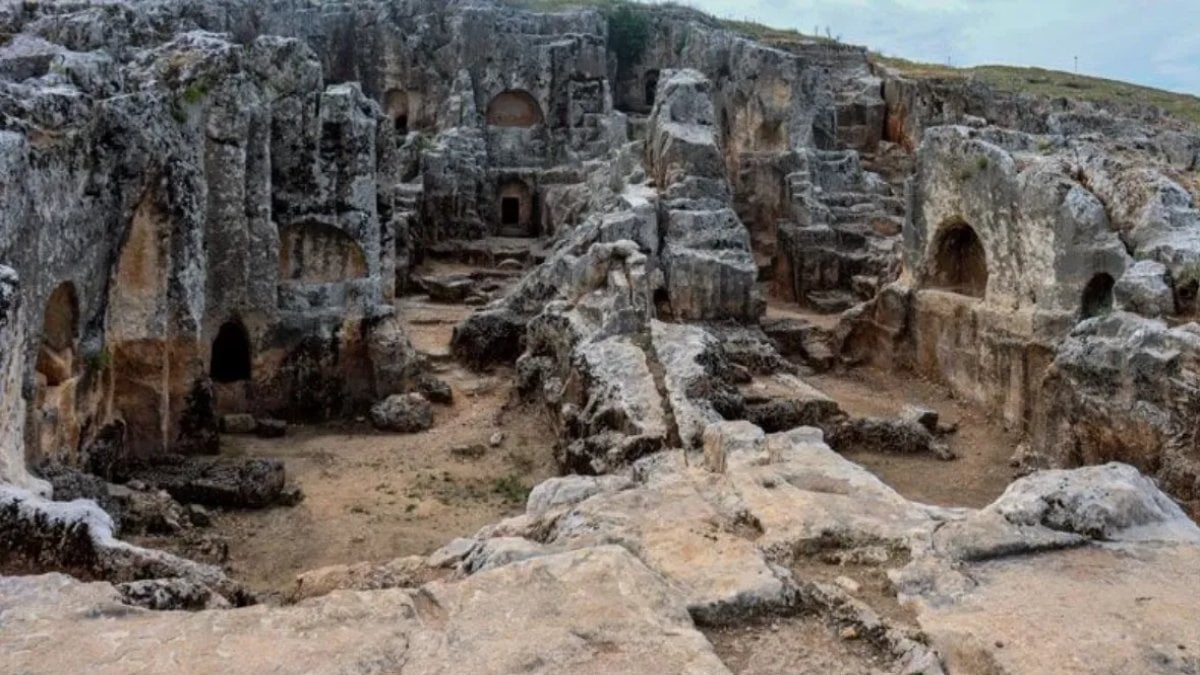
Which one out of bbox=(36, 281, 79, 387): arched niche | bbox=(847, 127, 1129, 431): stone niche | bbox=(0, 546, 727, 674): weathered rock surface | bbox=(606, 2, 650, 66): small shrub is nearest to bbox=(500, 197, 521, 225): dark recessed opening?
bbox=(606, 2, 650, 66): small shrub

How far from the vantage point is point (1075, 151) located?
15586 millimetres

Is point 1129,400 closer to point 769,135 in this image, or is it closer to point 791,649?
point 791,649

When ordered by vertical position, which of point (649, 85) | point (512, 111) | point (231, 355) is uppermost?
point (649, 85)

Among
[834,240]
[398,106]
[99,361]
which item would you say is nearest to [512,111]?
[398,106]

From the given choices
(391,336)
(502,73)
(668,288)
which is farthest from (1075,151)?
(502,73)

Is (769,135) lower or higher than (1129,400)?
higher

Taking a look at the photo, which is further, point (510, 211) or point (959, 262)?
point (510, 211)

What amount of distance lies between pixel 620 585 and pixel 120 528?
6.75m

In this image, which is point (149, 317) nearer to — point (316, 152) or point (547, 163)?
point (316, 152)

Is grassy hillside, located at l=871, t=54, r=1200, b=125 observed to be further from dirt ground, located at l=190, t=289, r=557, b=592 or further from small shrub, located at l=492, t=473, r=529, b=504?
small shrub, located at l=492, t=473, r=529, b=504

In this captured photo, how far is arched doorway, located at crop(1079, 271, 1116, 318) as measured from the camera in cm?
1376

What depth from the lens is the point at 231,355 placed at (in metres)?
15.6

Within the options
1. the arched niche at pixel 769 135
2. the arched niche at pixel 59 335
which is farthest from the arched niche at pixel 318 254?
the arched niche at pixel 769 135

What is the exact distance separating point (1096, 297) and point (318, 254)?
1058 cm
